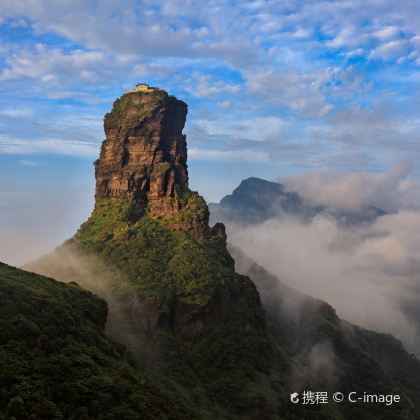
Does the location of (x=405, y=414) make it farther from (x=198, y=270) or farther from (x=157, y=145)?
(x=157, y=145)

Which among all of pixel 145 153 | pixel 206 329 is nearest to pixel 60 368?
pixel 206 329

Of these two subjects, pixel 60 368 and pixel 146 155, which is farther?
pixel 146 155

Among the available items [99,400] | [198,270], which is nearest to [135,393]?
[99,400]

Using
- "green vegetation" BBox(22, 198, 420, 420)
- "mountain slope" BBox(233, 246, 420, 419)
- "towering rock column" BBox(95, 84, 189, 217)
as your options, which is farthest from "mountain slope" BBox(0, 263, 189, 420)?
"towering rock column" BBox(95, 84, 189, 217)

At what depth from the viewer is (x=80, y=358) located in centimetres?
5300

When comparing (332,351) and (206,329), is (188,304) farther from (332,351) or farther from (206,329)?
(332,351)

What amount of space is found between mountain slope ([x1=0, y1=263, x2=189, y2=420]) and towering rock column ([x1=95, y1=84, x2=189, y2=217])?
6468 cm

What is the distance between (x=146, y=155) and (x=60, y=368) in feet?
290

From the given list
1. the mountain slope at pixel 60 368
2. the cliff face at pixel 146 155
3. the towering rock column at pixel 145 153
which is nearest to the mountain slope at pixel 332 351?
the cliff face at pixel 146 155

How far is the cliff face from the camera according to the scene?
5118 inches

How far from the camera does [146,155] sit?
132000 millimetres

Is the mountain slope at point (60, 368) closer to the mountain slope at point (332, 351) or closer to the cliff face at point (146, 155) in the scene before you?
the mountain slope at point (332, 351)

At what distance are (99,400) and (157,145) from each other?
92.2 m

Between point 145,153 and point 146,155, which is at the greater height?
point 145,153
